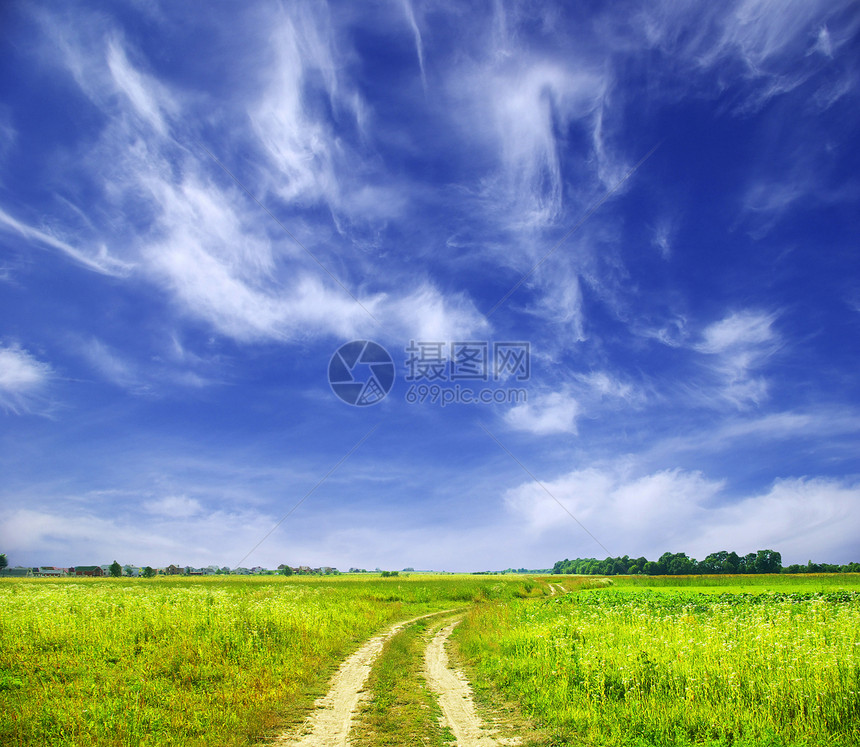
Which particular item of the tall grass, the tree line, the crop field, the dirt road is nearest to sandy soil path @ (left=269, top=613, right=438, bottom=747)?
the dirt road

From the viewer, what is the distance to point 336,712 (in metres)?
10.5

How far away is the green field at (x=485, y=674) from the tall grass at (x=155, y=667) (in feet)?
0.15

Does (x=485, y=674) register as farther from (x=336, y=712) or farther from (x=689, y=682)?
(x=689, y=682)

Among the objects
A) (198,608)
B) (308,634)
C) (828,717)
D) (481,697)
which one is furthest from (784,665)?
(198,608)

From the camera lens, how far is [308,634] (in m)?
17.1

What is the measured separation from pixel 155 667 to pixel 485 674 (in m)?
9.00

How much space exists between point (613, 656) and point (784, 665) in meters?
3.45

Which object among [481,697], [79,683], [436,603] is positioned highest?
[79,683]

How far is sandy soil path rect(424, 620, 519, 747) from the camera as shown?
9016 mm

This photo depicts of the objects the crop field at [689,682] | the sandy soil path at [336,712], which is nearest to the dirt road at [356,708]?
the sandy soil path at [336,712]

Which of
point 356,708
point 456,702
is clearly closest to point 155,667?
point 356,708

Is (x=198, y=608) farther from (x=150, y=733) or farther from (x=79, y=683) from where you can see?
(x=150, y=733)

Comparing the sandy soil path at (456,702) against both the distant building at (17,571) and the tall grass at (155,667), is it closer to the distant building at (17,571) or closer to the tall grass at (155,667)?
the tall grass at (155,667)

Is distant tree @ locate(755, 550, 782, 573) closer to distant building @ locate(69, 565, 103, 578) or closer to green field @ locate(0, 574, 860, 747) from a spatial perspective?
green field @ locate(0, 574, 860, 747)
